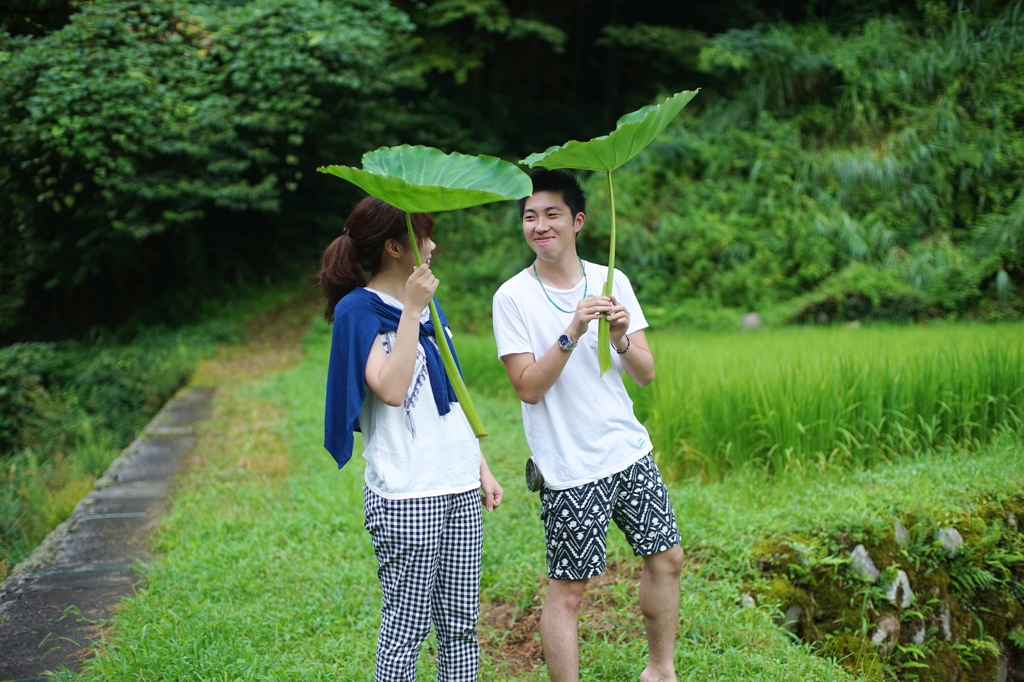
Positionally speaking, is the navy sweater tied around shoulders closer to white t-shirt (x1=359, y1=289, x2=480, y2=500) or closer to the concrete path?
white t-shirt (x1=359, y1=289, x2=480, y2=500)

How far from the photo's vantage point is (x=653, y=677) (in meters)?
2.44

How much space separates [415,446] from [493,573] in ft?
4.94

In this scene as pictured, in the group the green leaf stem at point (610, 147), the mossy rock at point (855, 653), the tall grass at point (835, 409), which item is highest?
the green leaf stem at point (610, 147)

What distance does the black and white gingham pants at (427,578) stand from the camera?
1.97 m

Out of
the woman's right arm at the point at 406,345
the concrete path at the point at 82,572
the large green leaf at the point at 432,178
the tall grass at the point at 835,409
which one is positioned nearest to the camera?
the large green leaf at the point at 432,178

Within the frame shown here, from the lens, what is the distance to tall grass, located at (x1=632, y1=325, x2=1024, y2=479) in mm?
4012

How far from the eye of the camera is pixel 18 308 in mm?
9883

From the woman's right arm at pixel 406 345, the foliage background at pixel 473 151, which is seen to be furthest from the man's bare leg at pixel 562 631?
the foliage background at pixel 473 151

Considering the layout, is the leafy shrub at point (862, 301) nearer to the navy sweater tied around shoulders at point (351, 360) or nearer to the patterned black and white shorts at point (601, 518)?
the patterned black and white shorts at point (601, 518)

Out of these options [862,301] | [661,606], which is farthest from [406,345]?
[862,301]

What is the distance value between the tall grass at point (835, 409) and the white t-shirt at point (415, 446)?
231 cm

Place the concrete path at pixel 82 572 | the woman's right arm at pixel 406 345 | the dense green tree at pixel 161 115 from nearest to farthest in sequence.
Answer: the woman's right arm at pixel 406 345 < the concrete path at pixel 82 572 < the dense green tree at pixel 161 115

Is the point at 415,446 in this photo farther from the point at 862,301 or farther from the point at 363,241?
the point at 862,301

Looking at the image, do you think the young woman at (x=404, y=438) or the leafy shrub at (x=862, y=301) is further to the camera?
the leafy shrub at (x=862, y=301)
